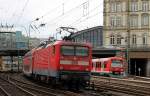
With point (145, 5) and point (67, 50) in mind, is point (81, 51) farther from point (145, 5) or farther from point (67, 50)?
point (145, 5)

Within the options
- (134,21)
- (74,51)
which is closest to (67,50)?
(74,51)

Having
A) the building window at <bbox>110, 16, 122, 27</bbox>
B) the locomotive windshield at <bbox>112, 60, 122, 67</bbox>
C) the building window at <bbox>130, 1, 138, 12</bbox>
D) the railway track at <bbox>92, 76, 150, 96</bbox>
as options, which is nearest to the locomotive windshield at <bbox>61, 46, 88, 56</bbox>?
the railway track at <bbox>92, 76, 150, 96</bbox>

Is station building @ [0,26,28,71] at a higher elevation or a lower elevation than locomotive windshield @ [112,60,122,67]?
higher

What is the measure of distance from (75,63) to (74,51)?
0.84 meters

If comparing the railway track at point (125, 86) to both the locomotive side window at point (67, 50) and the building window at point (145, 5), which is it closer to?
the locomotive side window at point (67, 50)

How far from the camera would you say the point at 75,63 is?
27594 mm

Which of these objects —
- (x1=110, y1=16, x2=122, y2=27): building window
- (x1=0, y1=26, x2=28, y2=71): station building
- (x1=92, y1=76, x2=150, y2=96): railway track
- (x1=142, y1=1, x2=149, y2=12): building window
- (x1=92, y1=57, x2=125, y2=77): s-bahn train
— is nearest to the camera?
(x1=92, y1=76, x2=150, y2=96): railway track

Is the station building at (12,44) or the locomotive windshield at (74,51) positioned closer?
the locomotive windshield at (74,51)

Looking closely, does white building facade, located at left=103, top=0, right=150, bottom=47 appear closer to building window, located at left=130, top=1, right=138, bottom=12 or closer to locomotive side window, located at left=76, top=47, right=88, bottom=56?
building window, located at left=130, top=1, right=138, bottom=12

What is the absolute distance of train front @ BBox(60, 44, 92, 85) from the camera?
27.3 m

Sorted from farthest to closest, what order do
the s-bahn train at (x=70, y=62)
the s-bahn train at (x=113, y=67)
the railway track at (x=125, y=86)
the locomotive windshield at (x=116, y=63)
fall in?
the locomotive windshield at (x=116, y=63) < the s-bahn train at (x=113, y=67) < the railway track at (x=125, y=86) < the s-bahn train at (x=70, y=62)

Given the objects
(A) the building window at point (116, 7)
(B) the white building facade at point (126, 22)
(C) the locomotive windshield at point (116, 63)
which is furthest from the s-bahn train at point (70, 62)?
(A) the building window at point (116, 7)

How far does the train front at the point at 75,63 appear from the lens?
2733cm

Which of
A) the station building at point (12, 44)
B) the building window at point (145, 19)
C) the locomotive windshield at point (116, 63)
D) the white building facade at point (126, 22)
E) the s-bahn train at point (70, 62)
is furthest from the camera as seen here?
the station building at point (12, 44)
